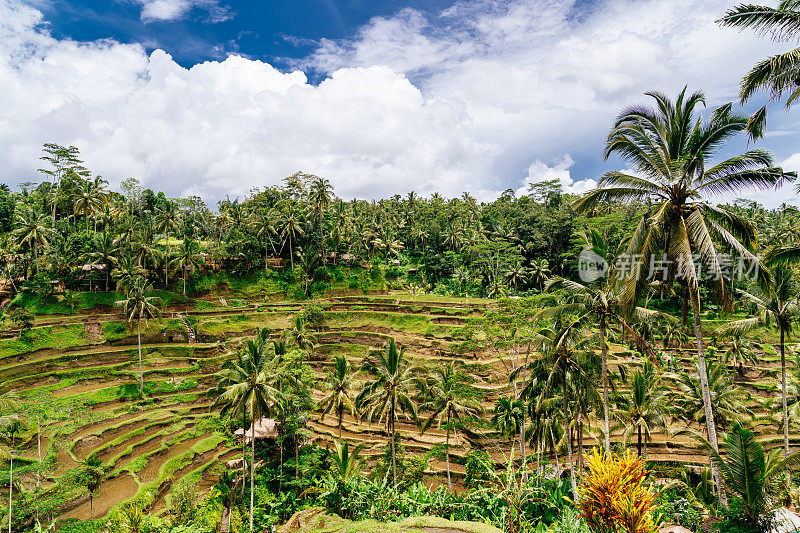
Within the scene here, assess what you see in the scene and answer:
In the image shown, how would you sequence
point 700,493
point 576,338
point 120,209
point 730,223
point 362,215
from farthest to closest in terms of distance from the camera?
point 362,215 → point 120,209 → point 700,493 → point 576,338 → point 730,223

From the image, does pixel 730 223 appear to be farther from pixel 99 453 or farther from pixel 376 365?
pixel 99 453

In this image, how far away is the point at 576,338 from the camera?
1603cm

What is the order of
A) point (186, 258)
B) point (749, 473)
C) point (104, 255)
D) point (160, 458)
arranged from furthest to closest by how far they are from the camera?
point (186, 258)
point (104, 255)
point (160, 458)
point (749, 473)

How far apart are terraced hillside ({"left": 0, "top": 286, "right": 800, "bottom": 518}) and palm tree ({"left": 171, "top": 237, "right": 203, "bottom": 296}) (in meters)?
4.81

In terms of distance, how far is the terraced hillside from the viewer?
→ 2338 cm

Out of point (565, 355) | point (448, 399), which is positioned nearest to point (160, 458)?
point (448, 399)

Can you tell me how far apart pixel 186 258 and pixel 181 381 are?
2076 centimetres

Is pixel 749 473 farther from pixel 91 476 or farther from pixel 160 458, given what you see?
pixel 160 458

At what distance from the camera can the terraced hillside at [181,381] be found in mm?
23375

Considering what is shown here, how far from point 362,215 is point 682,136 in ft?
216

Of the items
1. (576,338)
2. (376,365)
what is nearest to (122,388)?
(376,365)

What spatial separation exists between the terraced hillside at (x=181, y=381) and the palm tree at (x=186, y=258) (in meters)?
4.81

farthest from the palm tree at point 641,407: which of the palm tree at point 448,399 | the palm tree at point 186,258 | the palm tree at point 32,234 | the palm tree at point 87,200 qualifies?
the palm tree at point 87,200

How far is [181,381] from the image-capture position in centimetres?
3384
